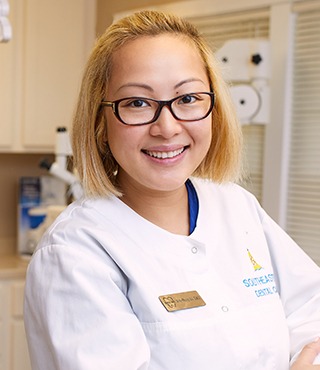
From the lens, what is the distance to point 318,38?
8.71ft

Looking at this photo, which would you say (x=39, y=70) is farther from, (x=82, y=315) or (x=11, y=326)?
(x=82, y=315)

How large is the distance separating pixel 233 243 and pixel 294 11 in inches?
67.5

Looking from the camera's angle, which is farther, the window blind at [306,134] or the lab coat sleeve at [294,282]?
the window blind at [306,134]

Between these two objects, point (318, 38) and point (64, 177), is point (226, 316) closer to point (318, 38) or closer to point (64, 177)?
point (318, 38)

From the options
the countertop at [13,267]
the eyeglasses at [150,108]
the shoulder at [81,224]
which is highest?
the eyeglasses at [150,108]

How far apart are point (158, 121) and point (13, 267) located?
2.31 metres

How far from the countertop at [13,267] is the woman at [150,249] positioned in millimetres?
2043

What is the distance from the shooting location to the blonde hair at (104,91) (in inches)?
44.6

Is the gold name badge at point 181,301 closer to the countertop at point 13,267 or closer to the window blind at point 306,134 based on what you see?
the window blind at point 306,134

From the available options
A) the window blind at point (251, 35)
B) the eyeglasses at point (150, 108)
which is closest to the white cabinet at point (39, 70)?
the window blind at point (251, 35)

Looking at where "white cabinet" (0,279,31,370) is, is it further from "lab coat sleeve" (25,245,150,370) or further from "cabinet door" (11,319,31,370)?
"lab coat sleeve" (25,245,150,370)

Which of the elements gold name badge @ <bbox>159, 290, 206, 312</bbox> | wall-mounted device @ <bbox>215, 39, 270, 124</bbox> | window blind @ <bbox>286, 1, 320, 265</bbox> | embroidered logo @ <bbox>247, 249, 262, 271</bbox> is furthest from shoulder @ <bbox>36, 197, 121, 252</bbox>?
window blind @ <bbox>286, 1, 320, 265</bbox>

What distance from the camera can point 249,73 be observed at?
2703 mm

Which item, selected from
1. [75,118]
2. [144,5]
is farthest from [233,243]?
→ [144,5]
